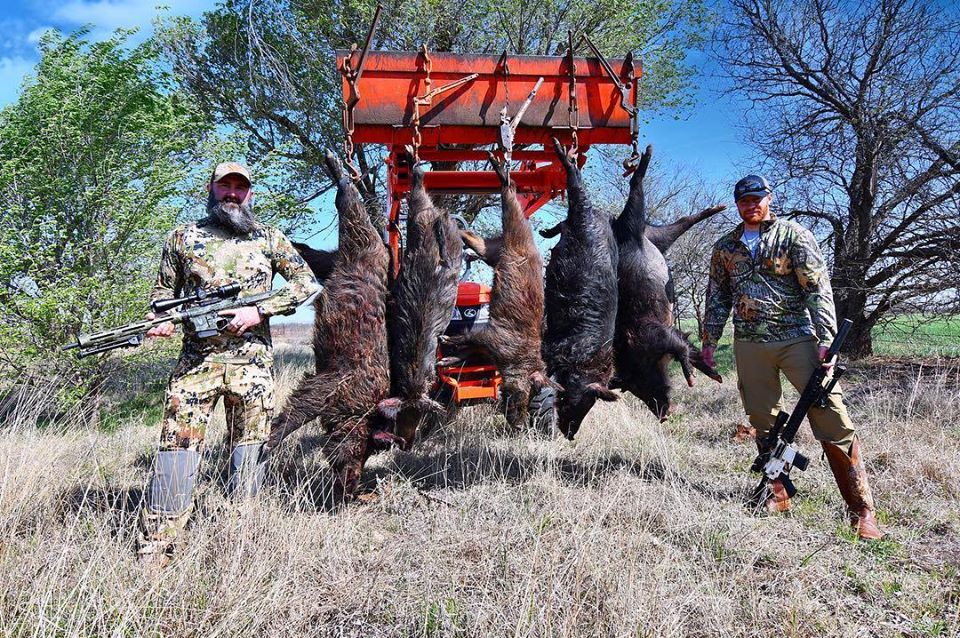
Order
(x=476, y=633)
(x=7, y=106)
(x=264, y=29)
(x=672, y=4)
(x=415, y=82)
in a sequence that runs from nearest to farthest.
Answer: (x=476, y=633) → (x=415, y=82) → (x=7, y=106) → (x=264, y=29) → (x=672, y=4)

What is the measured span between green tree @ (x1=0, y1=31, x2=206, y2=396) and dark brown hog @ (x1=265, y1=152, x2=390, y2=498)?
4523 millimetres

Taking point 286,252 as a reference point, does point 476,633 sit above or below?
below

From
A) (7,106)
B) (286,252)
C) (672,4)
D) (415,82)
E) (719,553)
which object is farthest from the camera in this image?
(672,4)

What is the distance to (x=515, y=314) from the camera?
4148 mm

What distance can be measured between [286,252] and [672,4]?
14699 mm

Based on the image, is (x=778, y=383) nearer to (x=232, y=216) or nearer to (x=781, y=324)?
(x=781, y=324)

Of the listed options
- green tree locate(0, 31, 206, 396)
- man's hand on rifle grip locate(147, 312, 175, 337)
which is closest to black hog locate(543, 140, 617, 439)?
man's hand on rifle grip locate(147, 312, 175, 337)

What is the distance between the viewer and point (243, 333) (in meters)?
3.45

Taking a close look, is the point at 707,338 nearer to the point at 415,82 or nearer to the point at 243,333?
the point at 415,82

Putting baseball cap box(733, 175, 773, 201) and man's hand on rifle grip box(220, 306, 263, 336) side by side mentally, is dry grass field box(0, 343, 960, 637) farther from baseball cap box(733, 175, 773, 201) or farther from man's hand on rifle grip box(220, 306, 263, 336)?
baseball cap box(733, 175, 773, 201)

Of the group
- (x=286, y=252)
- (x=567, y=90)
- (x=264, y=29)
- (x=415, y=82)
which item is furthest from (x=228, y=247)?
(x=264, y=29)

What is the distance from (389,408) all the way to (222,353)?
1.15m

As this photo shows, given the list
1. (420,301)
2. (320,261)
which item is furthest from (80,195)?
(420,301)

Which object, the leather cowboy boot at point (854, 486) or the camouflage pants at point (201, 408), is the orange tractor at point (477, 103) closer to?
the camouflage pants at point (201, 408)
